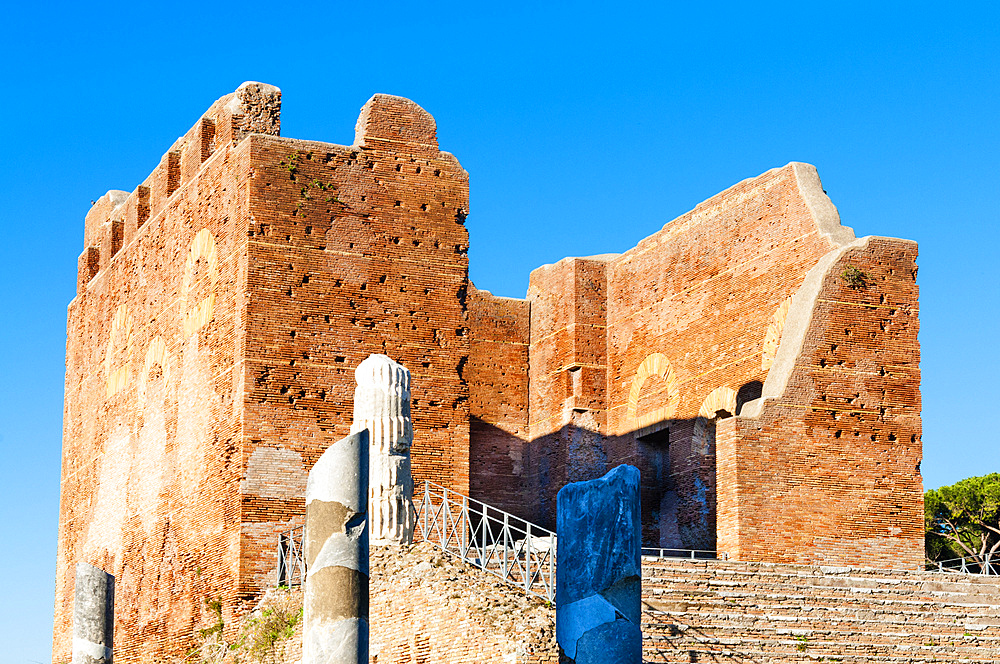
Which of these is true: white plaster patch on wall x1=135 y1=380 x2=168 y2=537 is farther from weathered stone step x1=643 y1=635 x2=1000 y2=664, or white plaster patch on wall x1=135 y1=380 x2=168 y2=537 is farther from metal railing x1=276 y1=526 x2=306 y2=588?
weathered stone step x1=643 y1=635 x2=1000 y2=664

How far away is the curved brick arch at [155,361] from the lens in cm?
1784

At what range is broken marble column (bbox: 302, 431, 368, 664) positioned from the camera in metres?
8.04

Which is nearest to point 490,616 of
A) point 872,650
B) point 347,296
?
point 872,650

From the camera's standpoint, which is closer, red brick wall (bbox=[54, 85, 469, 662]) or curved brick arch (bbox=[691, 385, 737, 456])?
red brick wall (bbox=[54, 85, 469, 662])

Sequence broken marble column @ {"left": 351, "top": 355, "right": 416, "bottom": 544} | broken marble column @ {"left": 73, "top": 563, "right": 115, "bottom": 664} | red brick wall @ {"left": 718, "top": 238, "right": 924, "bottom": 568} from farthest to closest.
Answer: red brick wall @ {"left": 718, "top": 238, "right": 924, "bottom": 568} < broken marble column @ {"left": 351, "top": 355, "right": 416, "bottom": 544} < broken marble column @ {"left": 73, "top": 563, "right": 115, "bottom": 664}

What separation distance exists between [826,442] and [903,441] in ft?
3.20

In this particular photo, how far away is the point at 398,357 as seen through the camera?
1595 cm

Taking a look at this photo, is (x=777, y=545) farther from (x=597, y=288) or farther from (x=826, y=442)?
(x=597, y=288)

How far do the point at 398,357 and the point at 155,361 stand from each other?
3966mm

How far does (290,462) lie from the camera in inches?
600

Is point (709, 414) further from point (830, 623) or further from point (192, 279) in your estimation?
point (192, 279)

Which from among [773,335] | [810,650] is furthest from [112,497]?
[810,650]

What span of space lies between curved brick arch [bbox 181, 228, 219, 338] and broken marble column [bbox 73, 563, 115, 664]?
5237 millimetres

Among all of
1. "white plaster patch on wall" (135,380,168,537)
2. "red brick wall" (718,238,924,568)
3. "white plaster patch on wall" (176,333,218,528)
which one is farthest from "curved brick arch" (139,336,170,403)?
"red brick wall" (718,238,924,568)
